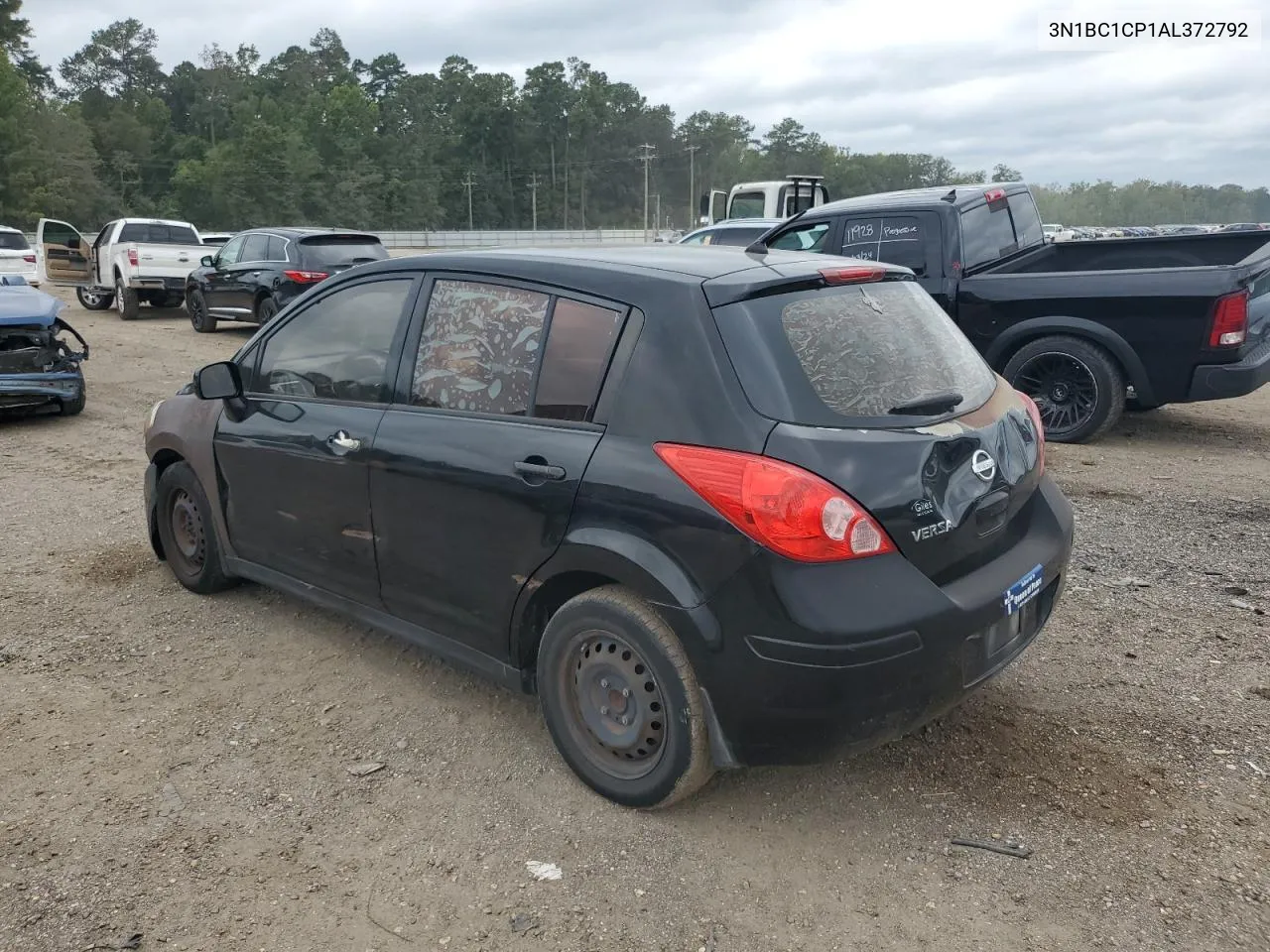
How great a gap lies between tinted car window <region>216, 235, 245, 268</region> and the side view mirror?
1243 cm

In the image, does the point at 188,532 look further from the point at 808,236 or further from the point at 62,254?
the point at 62,254

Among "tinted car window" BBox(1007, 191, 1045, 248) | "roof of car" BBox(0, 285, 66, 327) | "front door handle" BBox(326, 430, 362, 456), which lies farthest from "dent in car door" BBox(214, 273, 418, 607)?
"tinted car window" BBox(1007, 191, 1045, 248)

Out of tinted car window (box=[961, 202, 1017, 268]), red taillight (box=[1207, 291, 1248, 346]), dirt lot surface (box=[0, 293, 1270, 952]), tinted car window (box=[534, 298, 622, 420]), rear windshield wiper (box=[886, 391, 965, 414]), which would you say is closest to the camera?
dirt lot surface (box=[0, 293, 1270, 952])

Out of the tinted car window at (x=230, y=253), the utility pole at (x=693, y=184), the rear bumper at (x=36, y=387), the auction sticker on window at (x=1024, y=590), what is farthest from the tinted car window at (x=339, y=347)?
the utility pole at (x=693, y=184)

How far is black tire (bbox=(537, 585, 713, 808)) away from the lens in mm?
2811

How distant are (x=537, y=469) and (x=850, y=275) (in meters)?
1.22

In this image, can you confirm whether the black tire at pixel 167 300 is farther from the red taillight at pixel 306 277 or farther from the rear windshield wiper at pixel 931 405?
Result: the rear windshield wiper at pixel 931 405

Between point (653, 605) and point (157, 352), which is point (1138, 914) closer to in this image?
point (653, 605)

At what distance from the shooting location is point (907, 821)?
2971mm

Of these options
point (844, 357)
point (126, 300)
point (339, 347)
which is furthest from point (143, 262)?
point (844, 357)

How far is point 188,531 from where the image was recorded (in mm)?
4844

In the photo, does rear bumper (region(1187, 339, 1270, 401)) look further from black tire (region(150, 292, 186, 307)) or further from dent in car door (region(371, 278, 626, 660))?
black tire (region(150, 292, 186, 307))

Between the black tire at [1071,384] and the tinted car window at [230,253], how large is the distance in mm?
12232

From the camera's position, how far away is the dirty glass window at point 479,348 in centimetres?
324
